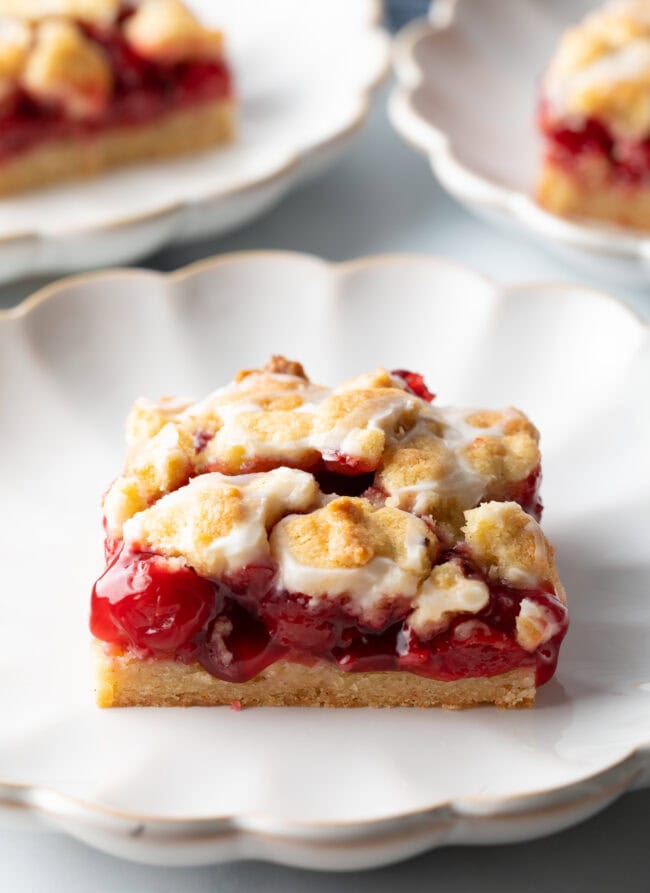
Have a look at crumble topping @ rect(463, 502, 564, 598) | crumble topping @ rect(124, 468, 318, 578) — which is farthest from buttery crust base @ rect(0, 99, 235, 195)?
crumble topping @ rect(463, 502, 564, 598)

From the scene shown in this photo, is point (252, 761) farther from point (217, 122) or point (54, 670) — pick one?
point (217, 122)

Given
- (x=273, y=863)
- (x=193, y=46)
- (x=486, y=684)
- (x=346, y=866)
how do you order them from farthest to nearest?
(x=193, y=46) → (x=486, y=684) → (x=273, y=863) → (x=346, y=866)

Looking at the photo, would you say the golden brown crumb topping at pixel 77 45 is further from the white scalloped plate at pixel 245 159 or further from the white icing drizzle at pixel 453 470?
the white icing drizzle at pixel 453 470

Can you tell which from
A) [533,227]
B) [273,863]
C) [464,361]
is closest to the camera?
[273,863]

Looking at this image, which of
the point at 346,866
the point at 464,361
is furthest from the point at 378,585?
the point at 464,361

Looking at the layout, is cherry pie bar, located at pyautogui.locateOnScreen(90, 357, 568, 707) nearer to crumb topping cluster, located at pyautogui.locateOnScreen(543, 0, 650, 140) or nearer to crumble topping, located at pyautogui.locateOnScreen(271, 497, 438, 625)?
crumble topping, located at pyautogui.locateOnScreen(271, 497, 438, 625)

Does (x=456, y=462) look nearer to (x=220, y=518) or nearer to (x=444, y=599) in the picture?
(x=444, y=599)

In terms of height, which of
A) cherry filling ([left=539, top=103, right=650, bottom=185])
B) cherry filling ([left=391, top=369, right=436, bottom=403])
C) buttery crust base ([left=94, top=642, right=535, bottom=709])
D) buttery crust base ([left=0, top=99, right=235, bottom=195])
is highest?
cherry filling ([left=391, top=369, right=436, bottom=403])
